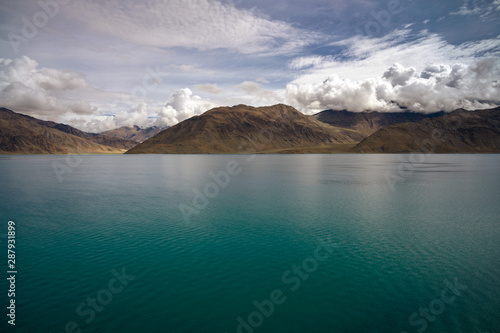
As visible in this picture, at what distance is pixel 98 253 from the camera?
19422mm

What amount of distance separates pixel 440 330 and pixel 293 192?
35.4 m

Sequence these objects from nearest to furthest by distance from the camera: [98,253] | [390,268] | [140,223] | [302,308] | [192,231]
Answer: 1. [302,308]
2. [390,268]
3. [98,253]
4. [192,231]
5. [140,223]

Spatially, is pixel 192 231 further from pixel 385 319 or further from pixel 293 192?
pixel 293 192

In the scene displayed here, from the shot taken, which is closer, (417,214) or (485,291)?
(485,291)

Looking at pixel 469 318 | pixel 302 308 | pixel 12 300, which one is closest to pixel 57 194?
pixel 12 300

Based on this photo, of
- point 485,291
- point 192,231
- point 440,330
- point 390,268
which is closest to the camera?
point 440,330

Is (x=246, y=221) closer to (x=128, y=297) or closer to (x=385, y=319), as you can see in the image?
(x=128, y=297)

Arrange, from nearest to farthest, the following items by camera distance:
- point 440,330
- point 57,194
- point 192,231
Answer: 1. point 440,330
2. point 192,231
3. point 57,194

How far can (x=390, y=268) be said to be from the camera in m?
17.0

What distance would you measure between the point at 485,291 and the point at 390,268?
4.48m

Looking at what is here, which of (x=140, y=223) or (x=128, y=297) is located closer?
(x=128, y=297)

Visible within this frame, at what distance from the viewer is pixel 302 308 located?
42.7ft

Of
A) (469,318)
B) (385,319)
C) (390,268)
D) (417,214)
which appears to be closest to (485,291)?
(469,318)

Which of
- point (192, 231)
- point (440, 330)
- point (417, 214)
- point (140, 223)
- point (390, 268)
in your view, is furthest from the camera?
point (417, 214)
